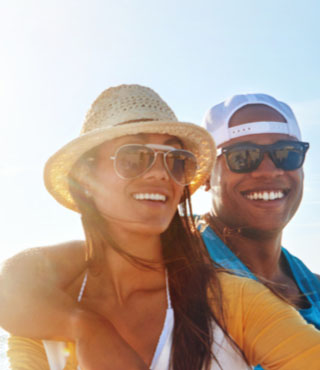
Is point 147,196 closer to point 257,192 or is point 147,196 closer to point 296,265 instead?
point 257,192

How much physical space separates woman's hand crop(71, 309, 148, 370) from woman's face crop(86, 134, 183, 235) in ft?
2.12

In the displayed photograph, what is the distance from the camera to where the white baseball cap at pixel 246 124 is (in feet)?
11.3

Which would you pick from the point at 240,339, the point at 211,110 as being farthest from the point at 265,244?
the point at 240,339

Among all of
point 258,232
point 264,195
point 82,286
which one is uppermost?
point 264,195

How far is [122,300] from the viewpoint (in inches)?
102

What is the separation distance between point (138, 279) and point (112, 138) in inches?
35.7

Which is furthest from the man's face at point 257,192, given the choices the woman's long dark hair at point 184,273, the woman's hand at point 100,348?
the woman's hand at point 100,348

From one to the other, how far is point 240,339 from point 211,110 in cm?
212

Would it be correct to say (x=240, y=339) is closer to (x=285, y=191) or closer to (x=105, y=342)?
(x=105, y=342)

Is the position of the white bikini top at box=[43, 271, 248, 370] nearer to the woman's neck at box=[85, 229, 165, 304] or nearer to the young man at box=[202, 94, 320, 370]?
the woman's neck at box=[85, 229, 165, 304]

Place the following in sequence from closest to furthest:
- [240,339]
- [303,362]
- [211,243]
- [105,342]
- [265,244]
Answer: [303,362]
[105,342]
[240,339]
[211,243]
[265,244]

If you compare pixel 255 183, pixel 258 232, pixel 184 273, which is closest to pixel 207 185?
pixel 255 183

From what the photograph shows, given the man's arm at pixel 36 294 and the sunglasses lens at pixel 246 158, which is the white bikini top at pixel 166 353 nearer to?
the man's arm at pixel 36 294

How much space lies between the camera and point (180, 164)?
260cm
